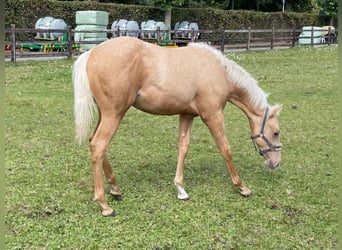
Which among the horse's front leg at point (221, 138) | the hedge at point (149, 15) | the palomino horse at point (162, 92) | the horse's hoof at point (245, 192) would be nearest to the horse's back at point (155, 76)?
the palomino horse at point (162, 92)

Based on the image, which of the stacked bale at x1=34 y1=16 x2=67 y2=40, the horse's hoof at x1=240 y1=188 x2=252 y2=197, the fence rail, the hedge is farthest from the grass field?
the hedge

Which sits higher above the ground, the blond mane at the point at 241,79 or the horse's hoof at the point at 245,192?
the blond mane at the point at 241,79

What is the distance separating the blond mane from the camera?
431 cm

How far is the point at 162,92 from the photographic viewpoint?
3.96m

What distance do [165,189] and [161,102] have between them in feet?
3.35

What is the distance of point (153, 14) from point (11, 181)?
853 inches

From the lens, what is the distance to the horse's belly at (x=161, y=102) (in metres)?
3.94

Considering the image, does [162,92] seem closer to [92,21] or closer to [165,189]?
[165,189]

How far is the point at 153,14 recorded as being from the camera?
25.0 metres

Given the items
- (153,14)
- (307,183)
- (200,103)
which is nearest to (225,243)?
(200,103)

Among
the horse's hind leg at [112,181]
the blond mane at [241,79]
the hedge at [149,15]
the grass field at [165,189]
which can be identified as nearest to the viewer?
the grass field at [165,189]

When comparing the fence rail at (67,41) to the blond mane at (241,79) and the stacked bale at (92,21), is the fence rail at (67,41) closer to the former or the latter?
the stacked bale at (92,21)

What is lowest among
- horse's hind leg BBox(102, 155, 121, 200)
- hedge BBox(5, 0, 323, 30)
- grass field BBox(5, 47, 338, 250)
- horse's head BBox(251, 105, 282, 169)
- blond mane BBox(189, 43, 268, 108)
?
grass field BBox(5, 47, 338, 250)

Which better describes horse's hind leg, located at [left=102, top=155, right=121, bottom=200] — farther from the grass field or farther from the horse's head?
the horse's head
